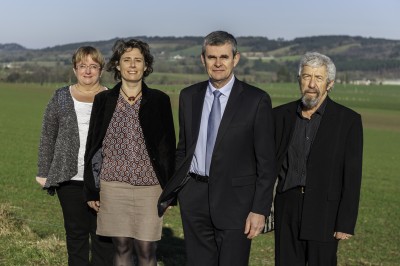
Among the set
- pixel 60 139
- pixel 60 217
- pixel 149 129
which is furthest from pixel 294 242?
pixel 60 217

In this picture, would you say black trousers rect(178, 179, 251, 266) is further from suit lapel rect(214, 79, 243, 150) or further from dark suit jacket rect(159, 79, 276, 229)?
suit lapel rect(214, 79, 243, 150)

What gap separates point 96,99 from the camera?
15.6 feet

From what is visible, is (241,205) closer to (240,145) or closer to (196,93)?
(240,145)

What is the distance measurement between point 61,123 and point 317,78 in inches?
83.9

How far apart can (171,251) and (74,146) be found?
325 centimetres

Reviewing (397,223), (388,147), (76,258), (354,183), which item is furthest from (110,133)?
(388,147)

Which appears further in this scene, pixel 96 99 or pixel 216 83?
pixel 96 99

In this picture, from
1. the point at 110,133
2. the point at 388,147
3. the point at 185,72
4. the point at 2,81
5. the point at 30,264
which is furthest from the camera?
the point at 185,72

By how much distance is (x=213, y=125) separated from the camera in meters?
4.11

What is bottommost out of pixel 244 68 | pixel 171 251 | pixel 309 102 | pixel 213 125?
pixel 244 68

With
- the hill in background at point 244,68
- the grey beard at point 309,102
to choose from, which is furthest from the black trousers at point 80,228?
the hill in background at point 244,68

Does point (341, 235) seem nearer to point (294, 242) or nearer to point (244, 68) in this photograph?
point (294, 242)

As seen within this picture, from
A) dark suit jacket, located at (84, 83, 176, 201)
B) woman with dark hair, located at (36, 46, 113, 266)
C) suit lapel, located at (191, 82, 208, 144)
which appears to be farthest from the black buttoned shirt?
woman with dark hair, located at (36, 46, 113, 266)

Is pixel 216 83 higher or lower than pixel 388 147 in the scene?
higher
